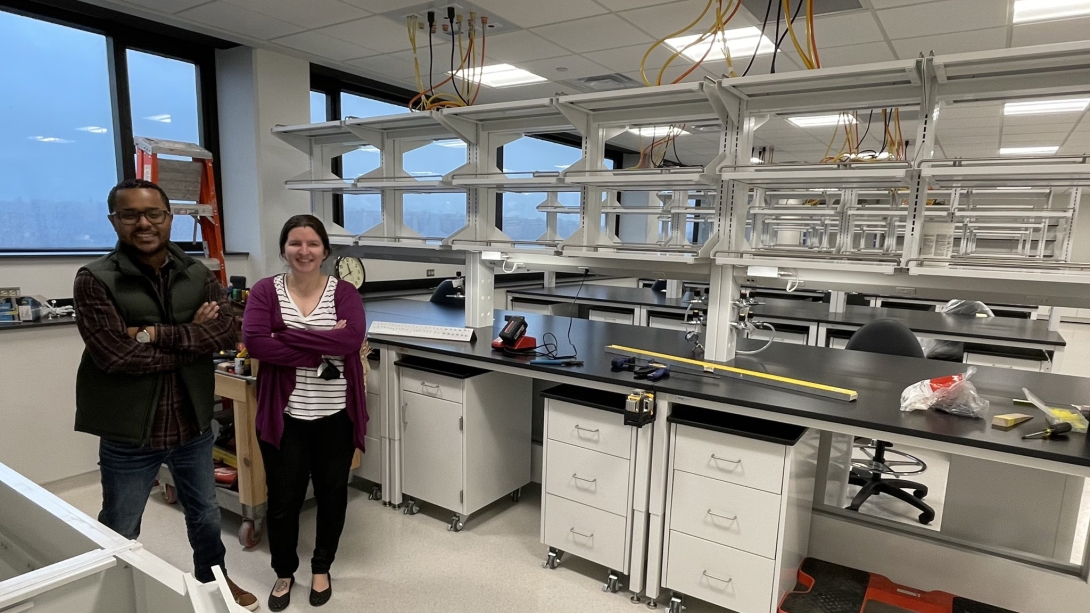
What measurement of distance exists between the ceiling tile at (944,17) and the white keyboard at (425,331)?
2678 mm

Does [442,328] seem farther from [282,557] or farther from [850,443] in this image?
[850,443]

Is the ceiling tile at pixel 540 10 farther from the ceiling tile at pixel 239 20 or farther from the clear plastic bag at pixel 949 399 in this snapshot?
the clear plastic bag at pixel 949 399

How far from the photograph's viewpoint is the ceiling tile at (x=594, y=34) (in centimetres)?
334

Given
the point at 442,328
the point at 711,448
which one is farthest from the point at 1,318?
the point at 711,448

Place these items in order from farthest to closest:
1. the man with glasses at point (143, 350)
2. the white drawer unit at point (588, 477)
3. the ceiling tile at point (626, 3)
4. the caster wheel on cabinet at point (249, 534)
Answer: the ceiling tile at point (626, 3) < the caster wheel on cabinet at point (249, 534) < the white drawer unit at point (588, 477) < the man with glasses at point (143, 350)

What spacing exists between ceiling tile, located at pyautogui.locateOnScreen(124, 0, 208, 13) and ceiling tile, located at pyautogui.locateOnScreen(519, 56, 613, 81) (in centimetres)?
198

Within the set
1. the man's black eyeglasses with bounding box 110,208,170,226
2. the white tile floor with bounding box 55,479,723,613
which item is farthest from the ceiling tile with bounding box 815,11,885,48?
the man's black eyeglasses with bounding box 110,208,170,226

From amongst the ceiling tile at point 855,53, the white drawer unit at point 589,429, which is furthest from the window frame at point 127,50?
the ceiling tile at point 855,53

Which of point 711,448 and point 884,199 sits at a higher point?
point 884,199

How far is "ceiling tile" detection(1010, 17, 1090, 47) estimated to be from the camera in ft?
9.93

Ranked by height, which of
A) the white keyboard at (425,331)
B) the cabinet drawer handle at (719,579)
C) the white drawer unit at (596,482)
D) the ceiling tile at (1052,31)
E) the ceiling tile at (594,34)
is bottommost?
the cabinet drawer handle at (719,579)

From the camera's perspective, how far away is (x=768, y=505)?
1923mm

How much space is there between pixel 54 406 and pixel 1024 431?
13.4ft

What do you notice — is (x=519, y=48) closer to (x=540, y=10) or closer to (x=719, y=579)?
(x=540, y=10)
